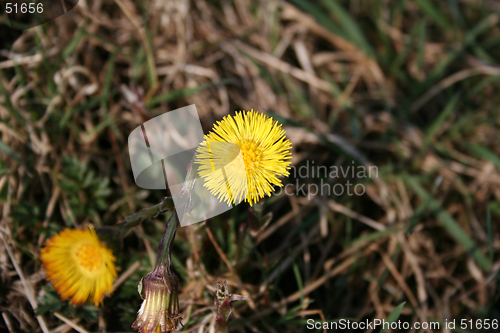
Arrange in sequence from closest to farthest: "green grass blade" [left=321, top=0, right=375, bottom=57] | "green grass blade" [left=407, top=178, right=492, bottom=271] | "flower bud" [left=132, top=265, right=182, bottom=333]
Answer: "flower bud" [left=132, top=265, right=182, bottom=333] → "green grass blade" [left=407, top=178, right=492, bottom=271] → "green grass blade" [left=321, top=0, right=375, bottom=57]

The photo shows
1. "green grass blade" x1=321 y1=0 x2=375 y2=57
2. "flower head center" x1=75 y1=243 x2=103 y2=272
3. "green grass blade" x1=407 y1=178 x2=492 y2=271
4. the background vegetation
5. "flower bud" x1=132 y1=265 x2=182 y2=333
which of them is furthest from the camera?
"green grass blade" x1=321 y1=0 x2=375 y2=57

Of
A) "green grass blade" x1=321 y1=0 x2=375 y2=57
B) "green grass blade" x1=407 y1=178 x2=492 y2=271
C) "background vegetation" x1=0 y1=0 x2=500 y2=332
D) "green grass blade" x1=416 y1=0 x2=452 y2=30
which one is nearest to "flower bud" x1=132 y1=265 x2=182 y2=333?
"background vegetation" x1=0 y1=0 x2=500 y2=332

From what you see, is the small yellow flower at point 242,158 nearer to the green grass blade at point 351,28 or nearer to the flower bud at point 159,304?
the flower bud at point 159,304

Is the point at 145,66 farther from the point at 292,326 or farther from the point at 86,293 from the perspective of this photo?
the point at 292,326

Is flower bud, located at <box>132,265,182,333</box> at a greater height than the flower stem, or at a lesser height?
lesser

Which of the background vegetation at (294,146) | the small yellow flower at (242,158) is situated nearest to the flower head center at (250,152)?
the small yellow flower at (242,158)

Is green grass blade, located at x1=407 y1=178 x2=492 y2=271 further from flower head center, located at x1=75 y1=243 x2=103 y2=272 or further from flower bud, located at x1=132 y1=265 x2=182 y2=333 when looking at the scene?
flower head center, located at x1=75 y1=243 x2=103 y2=272
